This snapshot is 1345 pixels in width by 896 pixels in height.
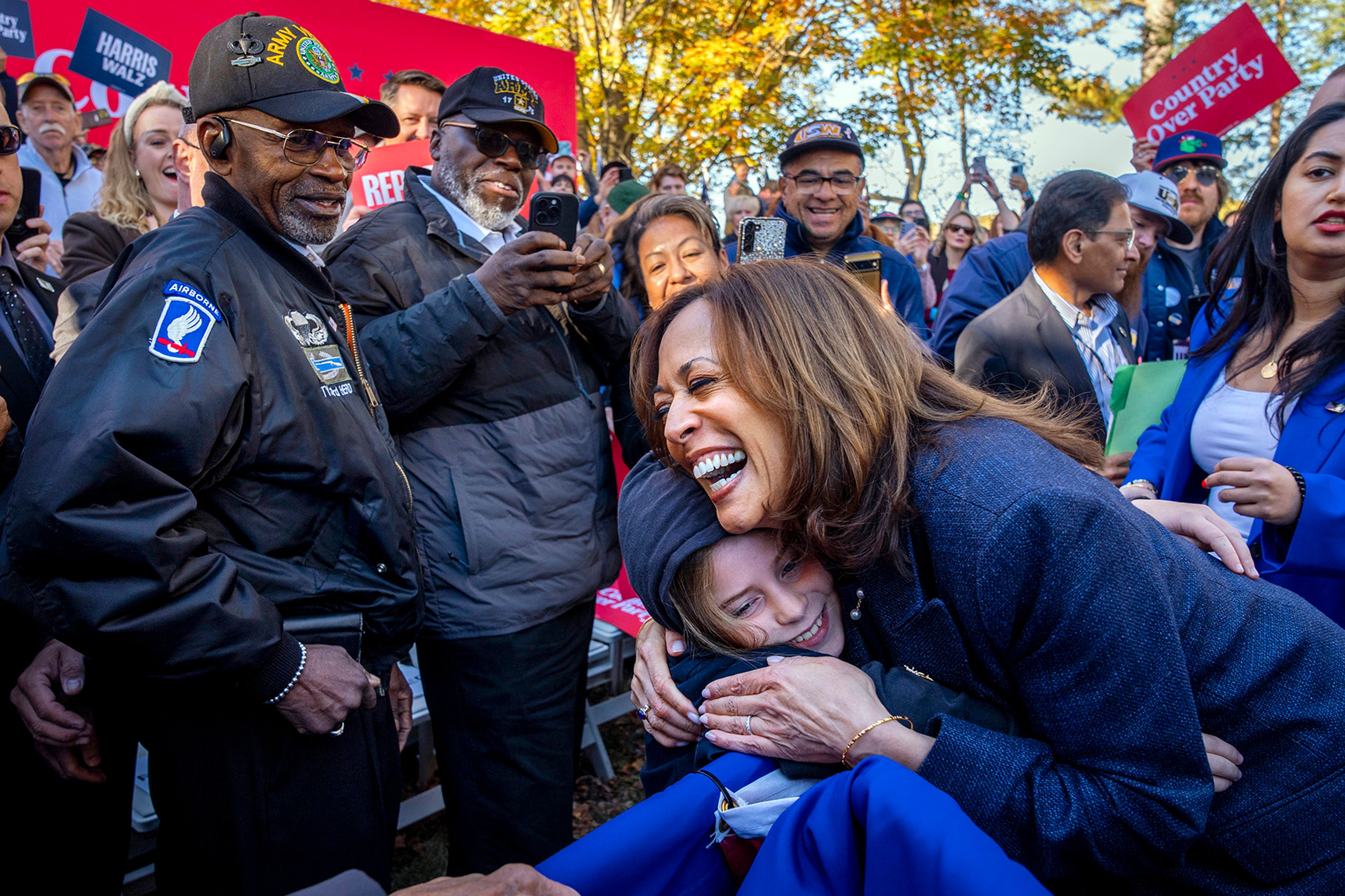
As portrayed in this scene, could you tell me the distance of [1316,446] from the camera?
2178mm

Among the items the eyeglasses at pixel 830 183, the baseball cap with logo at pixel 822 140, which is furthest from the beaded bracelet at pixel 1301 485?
the baseball cap with logo at pixel 822 140

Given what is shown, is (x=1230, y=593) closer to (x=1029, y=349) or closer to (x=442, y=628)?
(x=442, y=628)

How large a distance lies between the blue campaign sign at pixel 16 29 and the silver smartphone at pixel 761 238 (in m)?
5.25

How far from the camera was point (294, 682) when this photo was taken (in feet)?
5.91

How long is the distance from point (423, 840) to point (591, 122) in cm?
1325

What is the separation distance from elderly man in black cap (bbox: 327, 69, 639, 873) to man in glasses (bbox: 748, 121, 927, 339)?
1.63 metres

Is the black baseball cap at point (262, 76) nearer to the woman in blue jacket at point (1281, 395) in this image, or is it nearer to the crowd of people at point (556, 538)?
the crowd of people at point (556, 538)

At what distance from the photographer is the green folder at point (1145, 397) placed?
3.04 m

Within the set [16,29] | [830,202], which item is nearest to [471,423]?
[830,202]

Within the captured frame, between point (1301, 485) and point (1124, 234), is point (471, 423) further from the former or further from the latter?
point (1124, 234)

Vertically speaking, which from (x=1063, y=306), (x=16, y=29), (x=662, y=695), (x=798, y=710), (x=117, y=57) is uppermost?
(x=16, y=29)

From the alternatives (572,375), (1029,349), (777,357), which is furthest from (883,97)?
(777,357)

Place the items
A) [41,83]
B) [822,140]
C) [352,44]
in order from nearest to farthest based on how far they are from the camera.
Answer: [822,140]
[41,83]
[352,44]

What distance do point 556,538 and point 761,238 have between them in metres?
1.21
